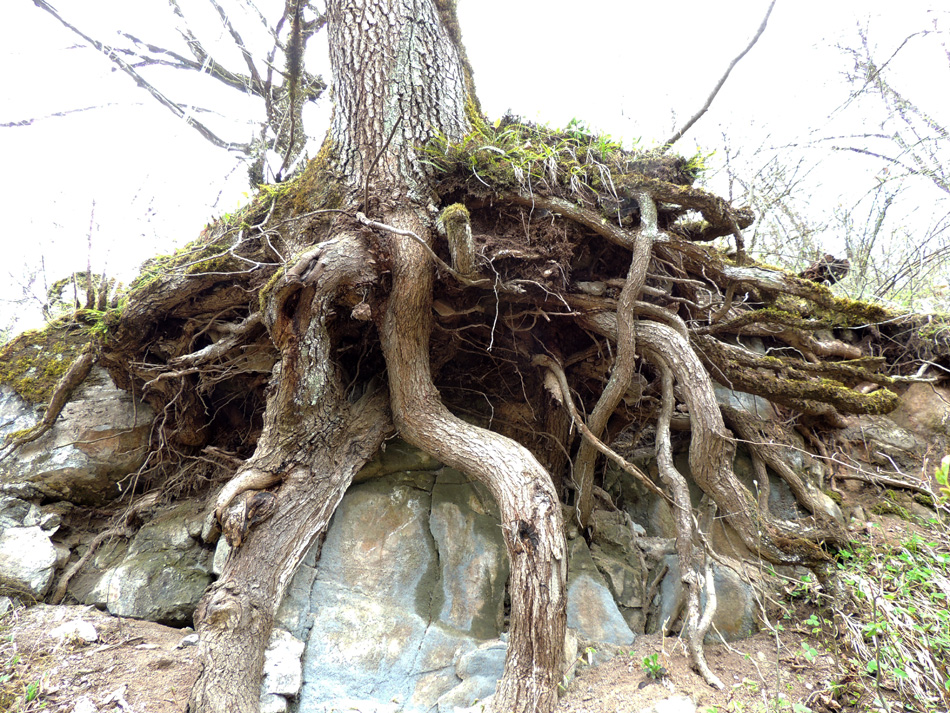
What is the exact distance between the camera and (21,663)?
2.64 meters

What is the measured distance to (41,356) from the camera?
426 centimetres

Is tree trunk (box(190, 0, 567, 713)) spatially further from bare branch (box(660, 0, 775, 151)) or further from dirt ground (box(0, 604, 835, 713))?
bare branch (box(660, 0, 775, 151))

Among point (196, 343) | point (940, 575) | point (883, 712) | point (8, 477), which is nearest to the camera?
point (883, 712)

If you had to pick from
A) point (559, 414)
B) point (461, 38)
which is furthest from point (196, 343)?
point (461, 38)

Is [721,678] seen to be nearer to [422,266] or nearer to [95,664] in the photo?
[422,266]

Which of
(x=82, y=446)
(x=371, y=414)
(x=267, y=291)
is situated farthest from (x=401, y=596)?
(x=82, y=446)

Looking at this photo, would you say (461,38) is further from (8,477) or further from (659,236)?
(8,477)

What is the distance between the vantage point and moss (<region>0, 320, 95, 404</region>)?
4121 mm

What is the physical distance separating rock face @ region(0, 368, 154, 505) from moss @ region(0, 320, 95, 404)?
0.11 metres

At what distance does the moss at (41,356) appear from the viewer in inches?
162

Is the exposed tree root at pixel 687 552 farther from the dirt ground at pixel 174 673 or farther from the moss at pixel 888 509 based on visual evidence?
the moss at pixel 888 509

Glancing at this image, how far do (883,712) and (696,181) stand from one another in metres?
3.37

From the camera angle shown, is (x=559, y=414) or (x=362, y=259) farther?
(x=559, y=414)

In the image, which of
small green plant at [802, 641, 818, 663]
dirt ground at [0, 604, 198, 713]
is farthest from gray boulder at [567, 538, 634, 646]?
dirt ground at [0, 604, 198, 713]
